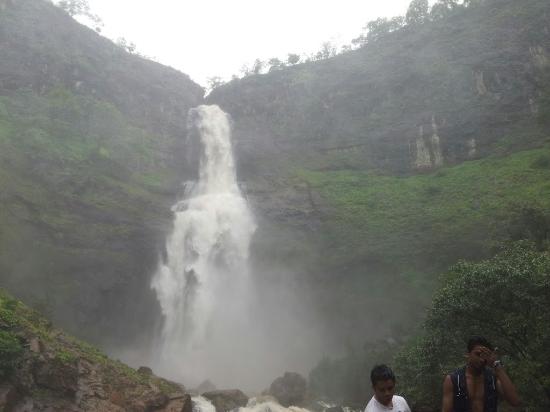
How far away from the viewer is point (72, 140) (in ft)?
128

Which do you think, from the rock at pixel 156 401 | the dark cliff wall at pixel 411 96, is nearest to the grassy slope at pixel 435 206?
the dark cliff wall at pixel 411 96

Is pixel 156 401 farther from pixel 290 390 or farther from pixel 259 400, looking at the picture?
pixel 290 390

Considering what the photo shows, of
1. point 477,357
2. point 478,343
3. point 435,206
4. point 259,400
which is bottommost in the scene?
Result: point 259,400

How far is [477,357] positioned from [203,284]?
30861 millimetres

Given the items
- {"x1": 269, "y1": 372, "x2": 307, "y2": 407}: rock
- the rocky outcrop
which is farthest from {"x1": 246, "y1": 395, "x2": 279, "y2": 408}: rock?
the rocky outcrop

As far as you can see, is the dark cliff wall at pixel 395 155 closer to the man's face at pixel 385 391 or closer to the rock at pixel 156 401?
the rock at pixel 156 401

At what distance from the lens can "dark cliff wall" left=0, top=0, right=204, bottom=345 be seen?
29703 mm

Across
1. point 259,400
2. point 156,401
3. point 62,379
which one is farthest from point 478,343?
point 259,400

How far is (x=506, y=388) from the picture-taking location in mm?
4520

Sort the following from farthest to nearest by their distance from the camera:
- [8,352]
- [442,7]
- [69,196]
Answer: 1. [442,7]
2. [69,196]
3. [8,352]

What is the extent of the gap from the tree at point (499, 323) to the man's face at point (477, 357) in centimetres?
968

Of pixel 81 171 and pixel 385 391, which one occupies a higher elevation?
pixel 81 171

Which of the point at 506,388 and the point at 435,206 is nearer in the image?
the point at 506,388

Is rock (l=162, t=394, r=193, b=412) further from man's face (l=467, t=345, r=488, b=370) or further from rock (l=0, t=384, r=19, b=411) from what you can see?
man's face (l=467, t=345, r=488, b=370)
